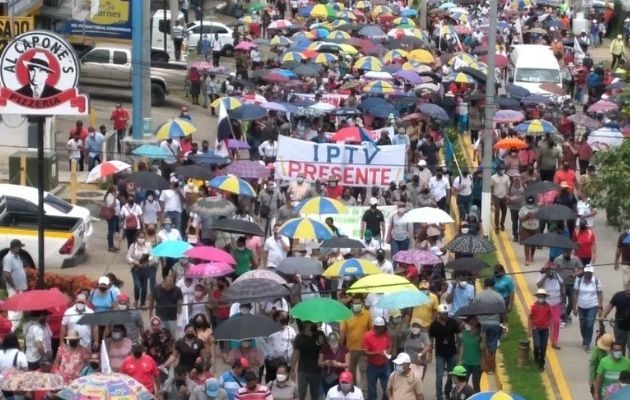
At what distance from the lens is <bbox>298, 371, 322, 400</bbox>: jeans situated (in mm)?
22094

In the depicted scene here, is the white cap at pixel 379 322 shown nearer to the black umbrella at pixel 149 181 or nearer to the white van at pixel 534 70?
the black umbrella at pixel 149 181

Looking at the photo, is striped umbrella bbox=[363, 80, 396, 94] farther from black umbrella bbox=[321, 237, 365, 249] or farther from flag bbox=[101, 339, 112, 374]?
flag bbox=[101, 339, 112, 374]

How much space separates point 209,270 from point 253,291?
141cm

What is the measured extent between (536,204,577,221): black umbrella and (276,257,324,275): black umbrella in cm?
511

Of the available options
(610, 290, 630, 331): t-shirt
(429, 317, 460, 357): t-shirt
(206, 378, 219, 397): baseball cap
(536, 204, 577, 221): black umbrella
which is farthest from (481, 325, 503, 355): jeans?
(536, 204, 577, 221): black umbrella

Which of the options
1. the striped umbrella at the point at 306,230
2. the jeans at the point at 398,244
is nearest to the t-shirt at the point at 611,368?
the striped umbrella at the point at 306,230

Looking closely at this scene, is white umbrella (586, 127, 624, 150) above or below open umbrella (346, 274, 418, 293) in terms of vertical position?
below

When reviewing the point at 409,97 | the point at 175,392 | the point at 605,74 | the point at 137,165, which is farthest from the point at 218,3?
the point at 175,392

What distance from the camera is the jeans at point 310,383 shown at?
2209 cm

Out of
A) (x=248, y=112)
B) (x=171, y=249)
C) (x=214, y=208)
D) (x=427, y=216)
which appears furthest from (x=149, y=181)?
(x=248, y=112)

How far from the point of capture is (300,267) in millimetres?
24906

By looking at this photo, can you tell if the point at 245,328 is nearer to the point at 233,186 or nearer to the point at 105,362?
the point at 105,362

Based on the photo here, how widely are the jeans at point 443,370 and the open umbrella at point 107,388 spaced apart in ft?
15.2

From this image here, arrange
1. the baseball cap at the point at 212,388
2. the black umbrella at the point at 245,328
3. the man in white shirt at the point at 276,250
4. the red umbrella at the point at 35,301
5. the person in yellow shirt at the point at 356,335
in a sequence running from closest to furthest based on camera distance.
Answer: the baseball cap at the point at 212,388, the black umbrella at the point at 245,328, the red umbrella at the point at 35,301, the person in yellow shirt at the point at 356,335, the man in white shirt at the point at 276,250
